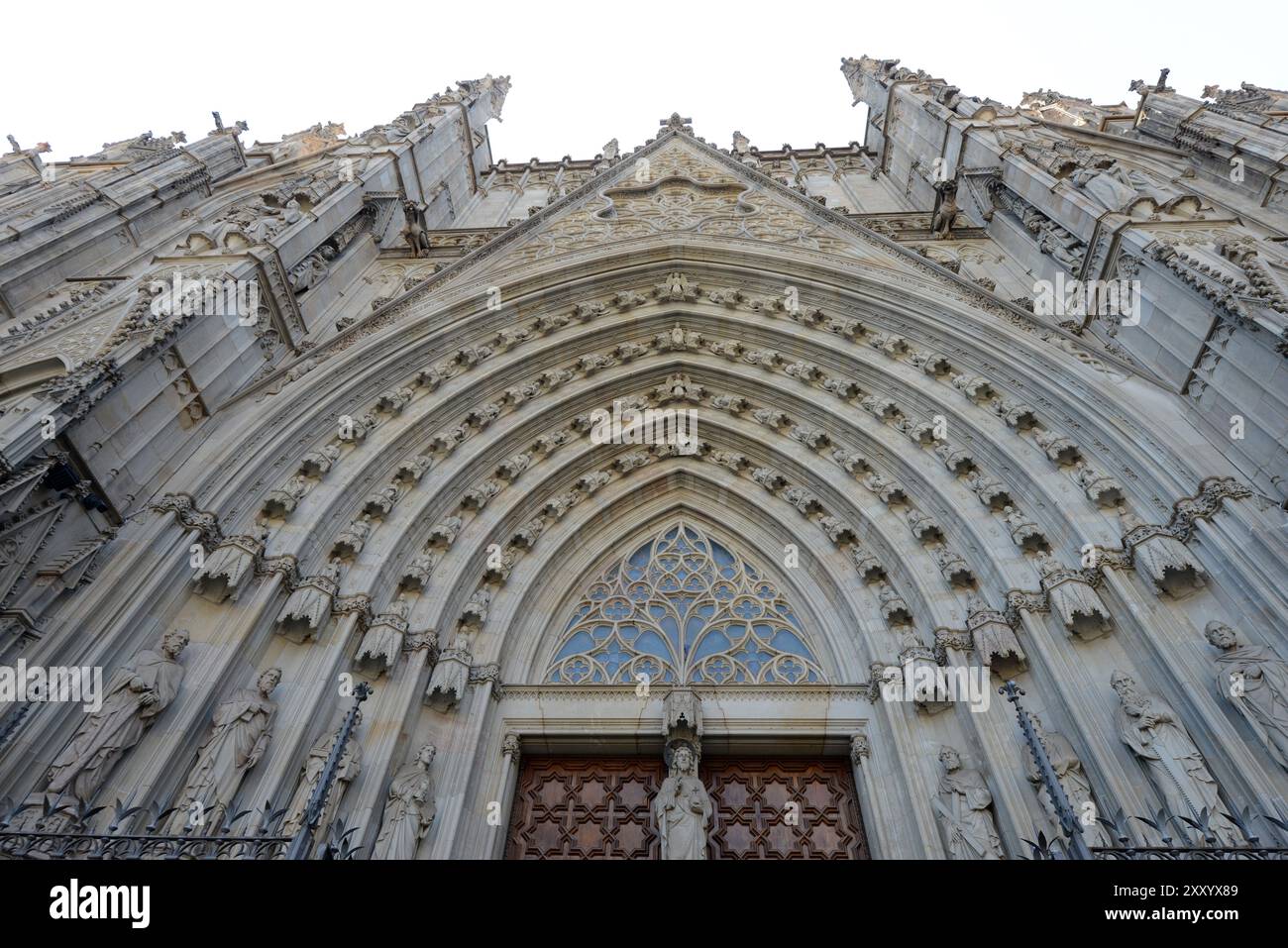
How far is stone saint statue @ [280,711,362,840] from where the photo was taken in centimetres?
629

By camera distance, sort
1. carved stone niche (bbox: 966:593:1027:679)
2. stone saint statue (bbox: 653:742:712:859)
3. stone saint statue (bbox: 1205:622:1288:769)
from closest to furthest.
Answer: stone saint statue (bbox: 1205:622:1288:769) → stone saint statue (bbox: 653:742:712:859) → carved stone niche (bbox: 966:593:1027:679)

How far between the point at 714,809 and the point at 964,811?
2525 mm

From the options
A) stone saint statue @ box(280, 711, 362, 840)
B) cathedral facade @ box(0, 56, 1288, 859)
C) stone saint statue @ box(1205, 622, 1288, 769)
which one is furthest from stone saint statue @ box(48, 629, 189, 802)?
stone saint statue @ box(1205, 622, 1288, 769)

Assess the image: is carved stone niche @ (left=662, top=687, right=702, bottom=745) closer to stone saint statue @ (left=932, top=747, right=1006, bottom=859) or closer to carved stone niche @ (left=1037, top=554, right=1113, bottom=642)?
stone saint statue @ (left=932, top=747, right=1006, bottom=859)

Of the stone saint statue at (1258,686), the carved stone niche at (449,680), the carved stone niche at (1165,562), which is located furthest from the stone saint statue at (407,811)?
the carved stone niche at (1165,562)

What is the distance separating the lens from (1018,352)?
983 centimetres

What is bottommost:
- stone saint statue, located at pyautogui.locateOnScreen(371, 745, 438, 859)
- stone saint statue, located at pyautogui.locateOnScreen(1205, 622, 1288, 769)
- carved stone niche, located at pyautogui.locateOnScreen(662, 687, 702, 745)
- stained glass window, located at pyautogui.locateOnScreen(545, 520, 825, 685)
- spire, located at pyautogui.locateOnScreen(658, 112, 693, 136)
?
stone saint statue, located at pyautogui.locateOnScreen(371, 745, 438, 859)

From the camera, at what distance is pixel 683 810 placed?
7.36 metres

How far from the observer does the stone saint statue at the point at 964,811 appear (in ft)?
21.2

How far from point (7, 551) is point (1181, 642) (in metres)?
9.65

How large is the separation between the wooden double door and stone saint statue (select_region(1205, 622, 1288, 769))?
11.6 ft

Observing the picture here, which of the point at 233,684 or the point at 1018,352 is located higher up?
the point at 1018,352
